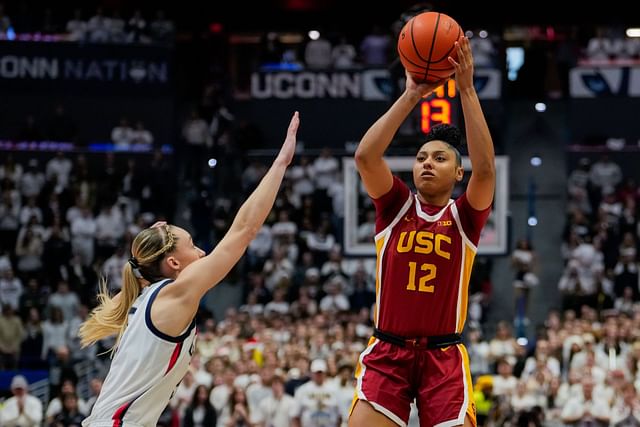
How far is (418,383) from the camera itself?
6.60 m

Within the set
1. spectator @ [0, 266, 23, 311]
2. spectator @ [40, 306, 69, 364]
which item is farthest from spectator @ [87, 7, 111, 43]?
spectator @ [40, 306, 69, 364]

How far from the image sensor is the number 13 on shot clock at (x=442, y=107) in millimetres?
13398

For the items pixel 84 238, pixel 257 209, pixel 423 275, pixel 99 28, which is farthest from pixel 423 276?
pixel 99 28

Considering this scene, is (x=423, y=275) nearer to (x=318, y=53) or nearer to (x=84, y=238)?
(x=84, y=238)

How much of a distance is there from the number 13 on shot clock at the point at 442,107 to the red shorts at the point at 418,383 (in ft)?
23.0

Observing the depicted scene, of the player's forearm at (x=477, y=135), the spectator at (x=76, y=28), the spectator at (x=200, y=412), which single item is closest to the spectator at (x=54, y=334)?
the spectator at (x=200, y=412)

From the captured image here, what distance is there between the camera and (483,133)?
636 cm

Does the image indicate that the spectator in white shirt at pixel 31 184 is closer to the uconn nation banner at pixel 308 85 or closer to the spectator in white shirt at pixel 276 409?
the uconn nation banner at pixel 308 85

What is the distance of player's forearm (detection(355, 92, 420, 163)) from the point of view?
6359 mm

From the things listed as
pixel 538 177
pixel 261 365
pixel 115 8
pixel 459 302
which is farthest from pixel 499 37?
pixel 459 302

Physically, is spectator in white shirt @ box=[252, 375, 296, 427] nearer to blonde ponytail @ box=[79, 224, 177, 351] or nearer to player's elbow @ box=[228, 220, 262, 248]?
blonde ponytail @ box=[79, 224, 177, 351]

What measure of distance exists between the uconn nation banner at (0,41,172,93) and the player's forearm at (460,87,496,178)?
60.2 feet

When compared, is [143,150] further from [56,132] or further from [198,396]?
[198,396]

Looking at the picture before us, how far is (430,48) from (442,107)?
7.05 meters
